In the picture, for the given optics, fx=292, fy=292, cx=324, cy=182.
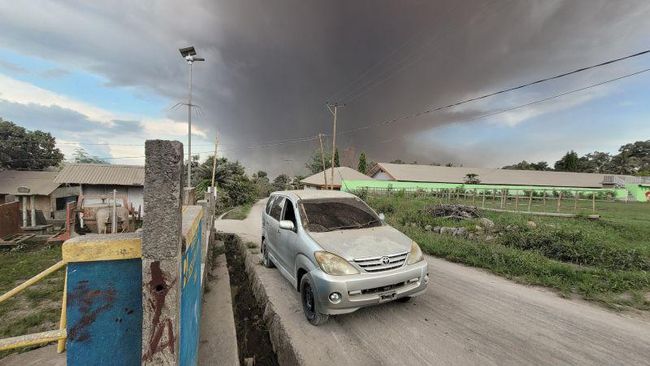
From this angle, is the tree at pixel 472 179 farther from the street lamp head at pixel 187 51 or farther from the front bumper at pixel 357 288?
the front bumper at pixel 357 288

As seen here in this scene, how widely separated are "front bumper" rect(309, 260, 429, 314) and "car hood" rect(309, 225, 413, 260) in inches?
10.8

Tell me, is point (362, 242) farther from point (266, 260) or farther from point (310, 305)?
point (266, 260)

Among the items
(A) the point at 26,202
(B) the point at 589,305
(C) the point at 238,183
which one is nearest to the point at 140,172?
(A) the point at 26,202

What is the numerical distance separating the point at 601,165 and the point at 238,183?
93145 mm

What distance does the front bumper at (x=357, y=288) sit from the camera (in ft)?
12.2

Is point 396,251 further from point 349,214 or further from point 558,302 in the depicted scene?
point 558,302

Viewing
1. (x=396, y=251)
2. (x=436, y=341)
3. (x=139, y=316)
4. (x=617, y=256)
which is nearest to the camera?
(x=139, y=316)

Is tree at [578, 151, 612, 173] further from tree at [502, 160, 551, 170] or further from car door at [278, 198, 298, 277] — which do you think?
car door at [278, 198, 298, 277]

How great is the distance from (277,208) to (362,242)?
2.57 m

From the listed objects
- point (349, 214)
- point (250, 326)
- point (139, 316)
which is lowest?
point (250, 326)

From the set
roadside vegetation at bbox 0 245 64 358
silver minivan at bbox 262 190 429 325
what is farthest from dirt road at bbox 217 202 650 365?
roadside vegetation at bbox 0 245 64 358

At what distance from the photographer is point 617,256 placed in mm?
6906

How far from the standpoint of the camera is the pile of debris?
12875mm

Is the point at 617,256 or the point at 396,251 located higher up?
the point at 396,251
